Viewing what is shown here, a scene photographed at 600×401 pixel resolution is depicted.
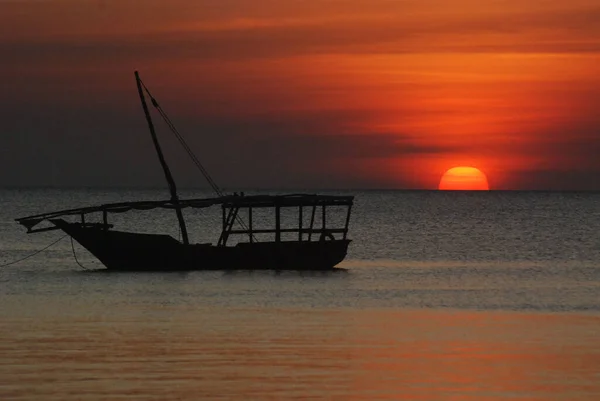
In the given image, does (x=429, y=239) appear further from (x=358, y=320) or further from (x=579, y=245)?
(x=358, y=320)

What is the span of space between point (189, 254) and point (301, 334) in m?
21.3

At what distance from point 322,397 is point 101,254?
30.6m

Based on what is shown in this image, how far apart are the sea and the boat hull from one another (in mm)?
699

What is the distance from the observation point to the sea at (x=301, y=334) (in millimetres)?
20922

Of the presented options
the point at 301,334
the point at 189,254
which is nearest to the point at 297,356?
the point at 301,334

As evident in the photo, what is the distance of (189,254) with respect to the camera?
49.0m

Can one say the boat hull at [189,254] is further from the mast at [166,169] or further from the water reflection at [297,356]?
the water reflection at [297,356]

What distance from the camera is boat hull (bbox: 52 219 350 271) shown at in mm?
48719

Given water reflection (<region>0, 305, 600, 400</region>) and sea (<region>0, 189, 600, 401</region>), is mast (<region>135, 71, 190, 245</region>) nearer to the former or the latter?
sea (<region>0, 189, 600, 401</region>)

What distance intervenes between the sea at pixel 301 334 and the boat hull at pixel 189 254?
2.29 ft

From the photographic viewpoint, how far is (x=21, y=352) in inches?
965

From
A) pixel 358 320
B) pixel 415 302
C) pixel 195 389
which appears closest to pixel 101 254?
pixel 415 302

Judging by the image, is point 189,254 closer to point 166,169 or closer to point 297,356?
point 166,169

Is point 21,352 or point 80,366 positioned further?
point 21,352
